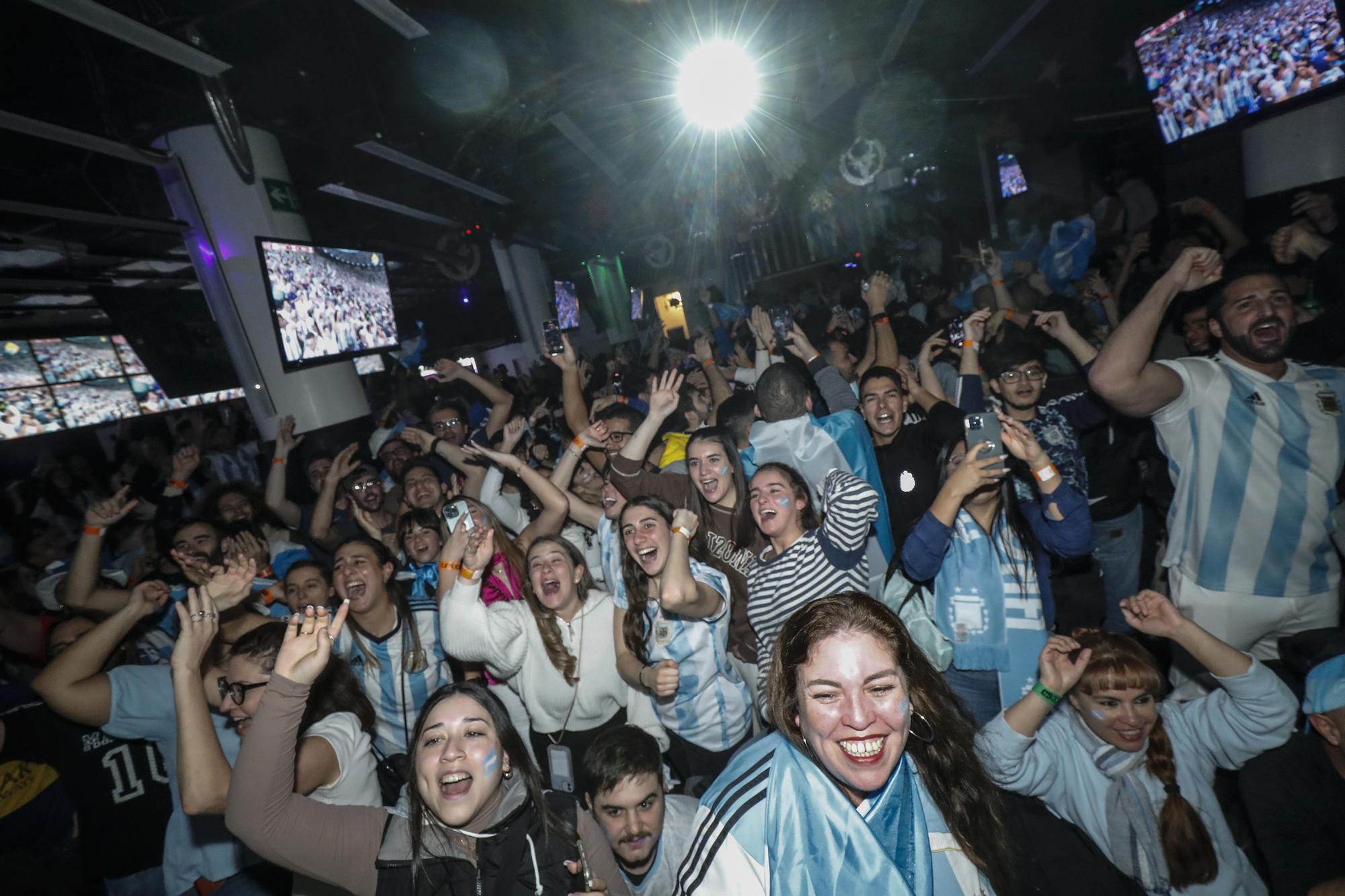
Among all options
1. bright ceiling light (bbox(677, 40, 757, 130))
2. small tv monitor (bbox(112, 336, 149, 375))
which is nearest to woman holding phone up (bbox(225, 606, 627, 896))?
bright ceiling light (bbox(677, 40, 757, 130))

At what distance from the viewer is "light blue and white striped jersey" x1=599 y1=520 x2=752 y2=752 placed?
234 cm

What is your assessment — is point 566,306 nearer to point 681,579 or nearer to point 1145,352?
point 681,579

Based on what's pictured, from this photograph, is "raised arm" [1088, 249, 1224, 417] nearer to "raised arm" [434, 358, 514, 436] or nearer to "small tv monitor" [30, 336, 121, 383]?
"raised arm" [434, 358, 514, 436]

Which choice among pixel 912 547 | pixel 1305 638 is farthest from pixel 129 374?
pixel 1305 638

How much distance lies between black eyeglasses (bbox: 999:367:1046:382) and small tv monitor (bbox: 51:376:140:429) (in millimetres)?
14238

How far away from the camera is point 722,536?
2818 mm

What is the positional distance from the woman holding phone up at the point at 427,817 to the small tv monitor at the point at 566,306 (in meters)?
11.9

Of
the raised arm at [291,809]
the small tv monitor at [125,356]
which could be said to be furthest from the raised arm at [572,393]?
the small tv monitor at [125,356]

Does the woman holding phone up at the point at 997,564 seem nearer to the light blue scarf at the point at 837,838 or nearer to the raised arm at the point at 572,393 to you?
the light blue scarf at the point at 837,838

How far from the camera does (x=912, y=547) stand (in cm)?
220

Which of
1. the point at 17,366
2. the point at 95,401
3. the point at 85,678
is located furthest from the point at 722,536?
the point at 95,401

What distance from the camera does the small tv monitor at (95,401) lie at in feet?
37.7

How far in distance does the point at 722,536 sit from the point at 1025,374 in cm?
171

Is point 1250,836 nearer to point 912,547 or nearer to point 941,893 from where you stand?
point 912,547
